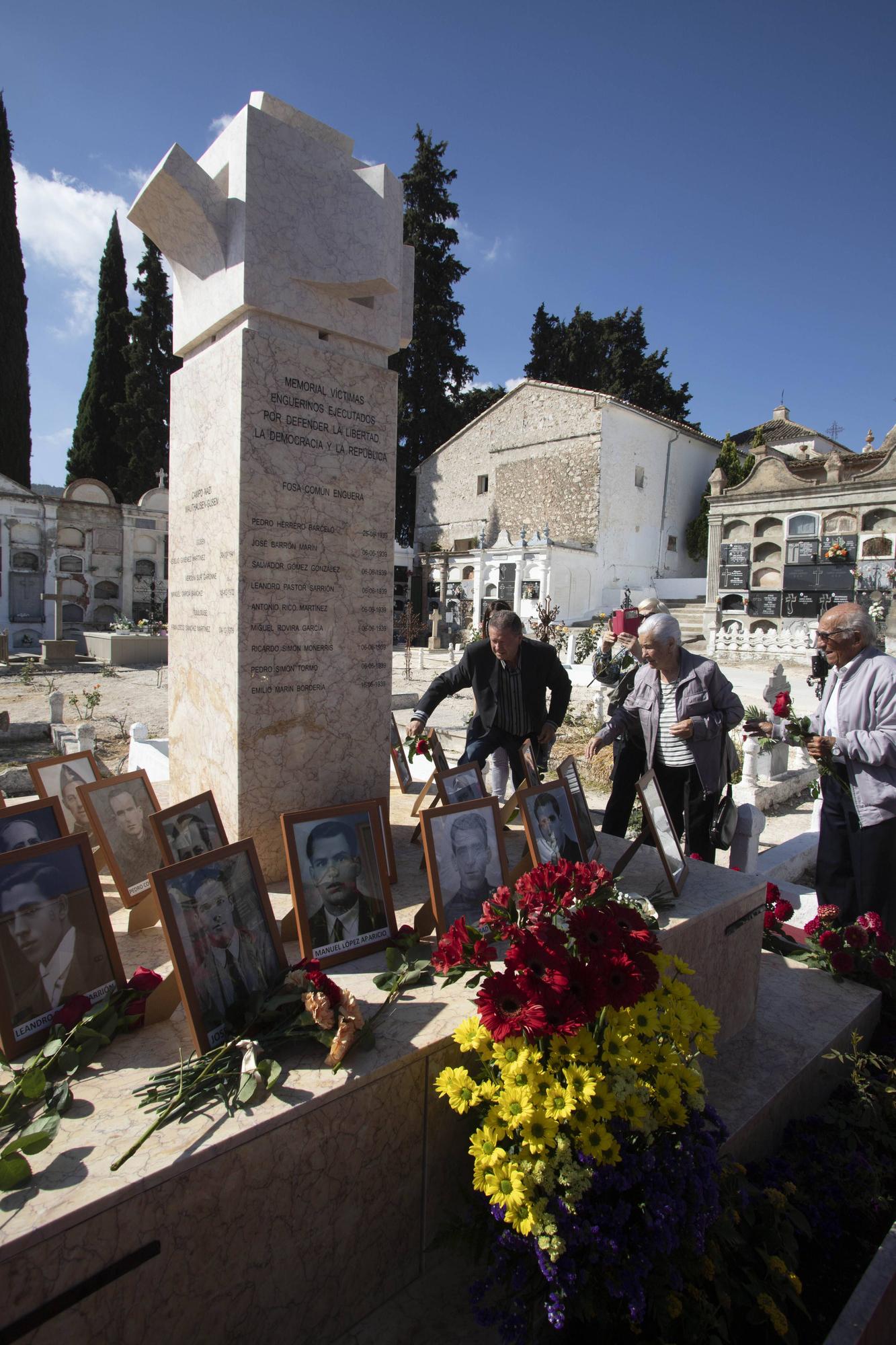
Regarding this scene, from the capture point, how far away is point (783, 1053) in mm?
2703

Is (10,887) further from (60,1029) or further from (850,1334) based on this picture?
(850,1334)

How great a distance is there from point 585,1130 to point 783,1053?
170 cm

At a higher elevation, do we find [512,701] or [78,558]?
[78,558]

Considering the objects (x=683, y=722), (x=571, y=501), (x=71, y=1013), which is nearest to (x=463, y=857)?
(x=71, y=1013)

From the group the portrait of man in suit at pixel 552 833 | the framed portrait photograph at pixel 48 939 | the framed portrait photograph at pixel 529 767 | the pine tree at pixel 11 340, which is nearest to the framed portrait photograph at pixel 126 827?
the framed portrait photograph at pixel 48 939

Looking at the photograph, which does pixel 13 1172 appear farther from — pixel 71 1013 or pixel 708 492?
pixel 708 492

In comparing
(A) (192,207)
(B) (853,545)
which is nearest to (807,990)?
(A) (192,207)

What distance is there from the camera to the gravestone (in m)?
2.59

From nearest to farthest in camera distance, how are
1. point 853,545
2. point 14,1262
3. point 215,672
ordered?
point 14,1262 < point 215,672 < point 853,545

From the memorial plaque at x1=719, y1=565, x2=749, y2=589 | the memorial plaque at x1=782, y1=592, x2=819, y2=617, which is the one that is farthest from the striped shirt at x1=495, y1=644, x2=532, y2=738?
the memorial plaque at x1=719, y1=565, x2=749, y2=589

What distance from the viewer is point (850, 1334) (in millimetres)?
1524

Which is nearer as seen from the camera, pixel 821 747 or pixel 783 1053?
pixel 783 1053

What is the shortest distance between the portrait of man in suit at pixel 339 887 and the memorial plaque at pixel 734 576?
2683cm

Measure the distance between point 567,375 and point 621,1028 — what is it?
4343cm
